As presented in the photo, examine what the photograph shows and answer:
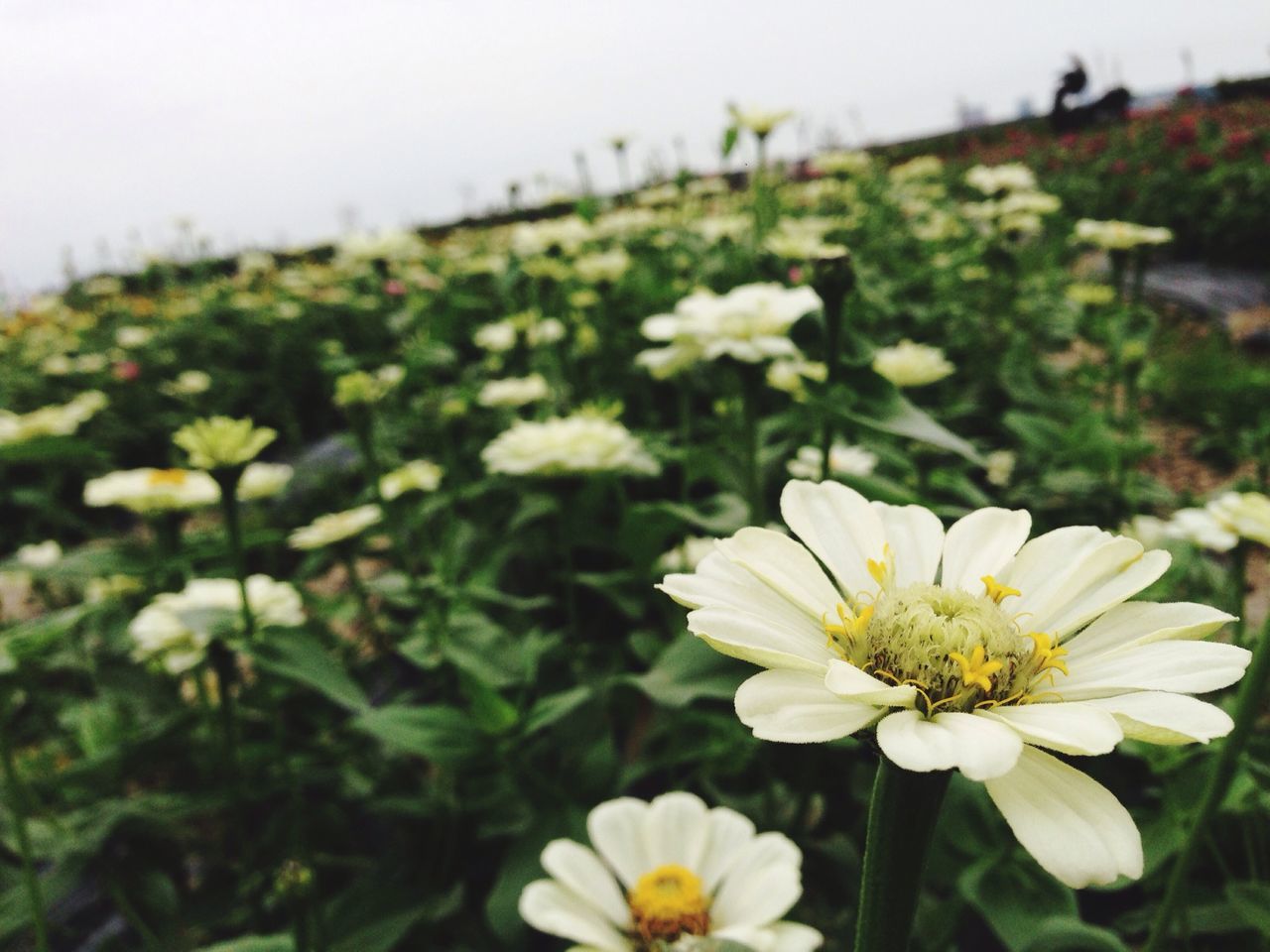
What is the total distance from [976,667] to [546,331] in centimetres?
138

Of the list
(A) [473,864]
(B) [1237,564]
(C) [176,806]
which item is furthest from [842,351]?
(C) [176,806]

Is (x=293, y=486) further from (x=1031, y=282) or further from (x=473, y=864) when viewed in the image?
(x=1031, y=282)

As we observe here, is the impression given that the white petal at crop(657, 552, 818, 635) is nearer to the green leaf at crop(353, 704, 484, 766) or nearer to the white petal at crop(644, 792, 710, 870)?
the white petal at crop(644, 792, 710, 870)

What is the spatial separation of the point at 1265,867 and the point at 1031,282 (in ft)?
6.71

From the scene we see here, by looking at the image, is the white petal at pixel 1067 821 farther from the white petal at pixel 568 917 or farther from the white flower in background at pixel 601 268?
the white flower in background at pixel 601 268

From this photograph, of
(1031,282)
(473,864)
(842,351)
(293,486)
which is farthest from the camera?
(1031,282)

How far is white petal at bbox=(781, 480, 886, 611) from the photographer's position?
1.28ft

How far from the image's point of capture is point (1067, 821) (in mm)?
284

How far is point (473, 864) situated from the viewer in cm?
105

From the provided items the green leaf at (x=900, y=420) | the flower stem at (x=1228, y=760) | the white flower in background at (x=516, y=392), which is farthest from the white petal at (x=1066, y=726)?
the white flower in background at (x=516, y=392)

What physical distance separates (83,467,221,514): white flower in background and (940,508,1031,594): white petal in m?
1.01

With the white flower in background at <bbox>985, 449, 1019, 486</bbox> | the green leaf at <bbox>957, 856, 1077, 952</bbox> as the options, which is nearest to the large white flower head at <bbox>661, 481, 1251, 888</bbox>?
the green leaf at <bbox>957, 856, 1077, 952</bbox>

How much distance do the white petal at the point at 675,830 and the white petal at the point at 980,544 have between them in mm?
295

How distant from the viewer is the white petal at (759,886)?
0.52 meters
